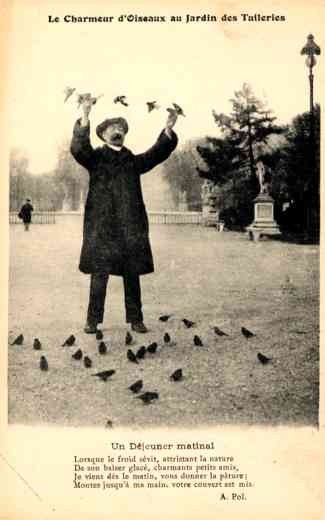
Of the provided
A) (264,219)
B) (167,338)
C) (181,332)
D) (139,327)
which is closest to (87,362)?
(139,327)

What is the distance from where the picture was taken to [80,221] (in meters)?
4.38

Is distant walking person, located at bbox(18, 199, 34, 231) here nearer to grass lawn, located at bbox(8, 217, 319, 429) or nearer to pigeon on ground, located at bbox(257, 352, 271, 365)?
grass lawn, located at bbox(8, 217, 319, 429)

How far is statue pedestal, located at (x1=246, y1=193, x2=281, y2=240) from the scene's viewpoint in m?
4.50

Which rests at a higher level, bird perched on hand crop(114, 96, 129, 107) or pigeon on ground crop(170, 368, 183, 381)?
bird perched on hand crop(114, 96, 129, 107)

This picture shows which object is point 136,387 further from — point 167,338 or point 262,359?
point 262,359

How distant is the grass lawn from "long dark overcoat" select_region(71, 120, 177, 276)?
9cm

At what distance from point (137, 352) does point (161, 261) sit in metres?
0.68

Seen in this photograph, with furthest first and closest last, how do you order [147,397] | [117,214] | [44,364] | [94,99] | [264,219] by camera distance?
[264,219], [117,214], [94,99], [44,364], [147,397]

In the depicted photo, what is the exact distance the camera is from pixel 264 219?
453 centimetres

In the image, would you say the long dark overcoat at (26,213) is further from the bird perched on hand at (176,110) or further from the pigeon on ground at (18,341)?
the bird perched on hand at (176,110)

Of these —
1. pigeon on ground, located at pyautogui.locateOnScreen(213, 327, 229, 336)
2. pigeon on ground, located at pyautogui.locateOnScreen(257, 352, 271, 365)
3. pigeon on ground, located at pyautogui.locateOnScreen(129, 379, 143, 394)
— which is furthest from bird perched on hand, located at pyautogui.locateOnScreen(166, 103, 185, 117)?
pigeon on ground, located at pyautogui.locateOnScreen(129, 379, 143, 394)

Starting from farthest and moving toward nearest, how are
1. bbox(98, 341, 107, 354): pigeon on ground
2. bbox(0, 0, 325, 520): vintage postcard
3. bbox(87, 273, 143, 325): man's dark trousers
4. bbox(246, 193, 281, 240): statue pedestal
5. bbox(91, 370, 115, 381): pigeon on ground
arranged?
bbox(246, 193, 281, 240): statue pedestal
bbox(87, 273, 143, 325): man's dark trousers
bbox(98, 341, 107, 354): pigeon on ground
bbox(91, 370, 115, 381): pigeon on ground
bbox(0, 0, 325, 520): vintage postcard

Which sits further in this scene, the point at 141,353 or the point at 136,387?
the point at 141,353

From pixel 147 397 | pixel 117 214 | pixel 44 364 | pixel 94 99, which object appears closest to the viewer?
pixel 147 397
